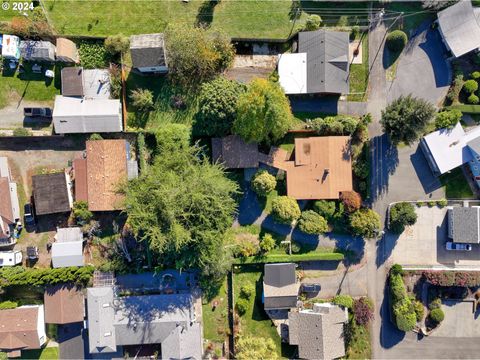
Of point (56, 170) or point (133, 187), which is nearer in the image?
point (133, 187)

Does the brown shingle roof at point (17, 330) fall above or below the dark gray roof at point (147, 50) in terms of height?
below

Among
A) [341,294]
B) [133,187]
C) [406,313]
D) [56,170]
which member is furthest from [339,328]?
[56,170]

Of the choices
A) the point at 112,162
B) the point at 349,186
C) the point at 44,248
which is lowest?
the point at 44,248

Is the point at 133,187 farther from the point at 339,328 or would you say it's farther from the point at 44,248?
the point at 339,328

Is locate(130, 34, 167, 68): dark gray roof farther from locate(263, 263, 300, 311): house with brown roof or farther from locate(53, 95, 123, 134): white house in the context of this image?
locate(263, 263, 300, 311): house with brown roof

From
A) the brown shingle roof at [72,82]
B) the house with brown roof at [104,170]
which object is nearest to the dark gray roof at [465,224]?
the house with brown roof at [104,170]

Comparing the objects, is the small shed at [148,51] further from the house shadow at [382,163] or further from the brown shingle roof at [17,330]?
the brown shingle roof at [17,330]

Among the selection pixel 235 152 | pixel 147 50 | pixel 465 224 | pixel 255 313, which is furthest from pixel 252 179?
pixel 465 224
